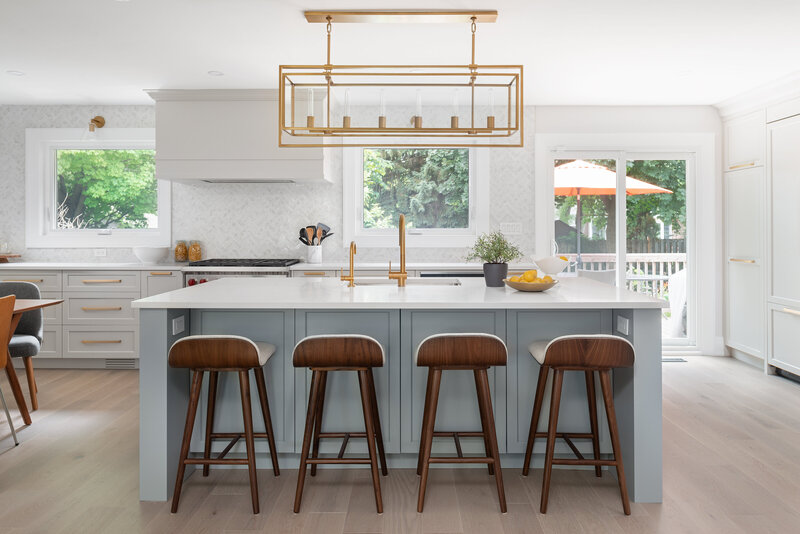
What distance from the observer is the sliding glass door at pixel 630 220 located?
5.73 meters

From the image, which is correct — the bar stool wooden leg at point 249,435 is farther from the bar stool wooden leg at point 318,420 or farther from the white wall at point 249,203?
the white wall at point 249,203

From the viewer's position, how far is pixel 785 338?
4.69 metres

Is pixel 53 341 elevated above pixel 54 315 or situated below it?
below

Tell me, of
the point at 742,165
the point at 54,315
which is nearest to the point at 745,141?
the point at 742,165

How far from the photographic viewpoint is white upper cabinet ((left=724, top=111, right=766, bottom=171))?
5.02 metres

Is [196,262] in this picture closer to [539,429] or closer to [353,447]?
[353,447]

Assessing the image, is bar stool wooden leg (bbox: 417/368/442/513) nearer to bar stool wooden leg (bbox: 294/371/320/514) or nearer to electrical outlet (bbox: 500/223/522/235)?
bar stool wooden leg (bbox: 294/371/320/514)

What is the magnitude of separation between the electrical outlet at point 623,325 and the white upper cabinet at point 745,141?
3206mm

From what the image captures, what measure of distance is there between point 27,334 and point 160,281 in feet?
4.28

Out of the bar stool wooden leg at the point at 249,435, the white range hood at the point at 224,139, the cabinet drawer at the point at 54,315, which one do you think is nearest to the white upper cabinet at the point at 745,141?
the white range hood at the point at 224,139

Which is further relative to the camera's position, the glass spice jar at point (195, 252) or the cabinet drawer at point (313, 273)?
the glass spice jar at point (195, 252)

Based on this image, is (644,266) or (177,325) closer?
(177,325)

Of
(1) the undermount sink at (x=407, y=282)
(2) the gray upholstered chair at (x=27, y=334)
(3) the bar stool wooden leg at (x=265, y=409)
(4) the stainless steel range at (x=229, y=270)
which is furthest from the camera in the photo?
(4) the stainless steel range at (x=229, y=270)

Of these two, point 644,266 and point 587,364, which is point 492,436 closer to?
point 587,364
